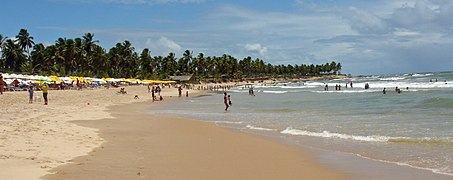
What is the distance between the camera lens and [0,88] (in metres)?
35.2

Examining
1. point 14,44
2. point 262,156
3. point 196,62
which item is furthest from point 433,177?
point 196,62

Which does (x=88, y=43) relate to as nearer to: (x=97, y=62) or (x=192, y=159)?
(x=97, y=62)

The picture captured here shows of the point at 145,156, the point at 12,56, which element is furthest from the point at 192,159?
the point at 12,56

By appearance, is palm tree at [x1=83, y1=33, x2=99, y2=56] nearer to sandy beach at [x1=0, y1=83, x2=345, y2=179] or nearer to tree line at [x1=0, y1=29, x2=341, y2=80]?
tree line at [x1=0, y1=29, x2=341, y2=80]

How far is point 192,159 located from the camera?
32.9 ft

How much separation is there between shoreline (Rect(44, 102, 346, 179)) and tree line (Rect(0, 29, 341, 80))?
5888cm

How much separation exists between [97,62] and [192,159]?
83852 millimetres

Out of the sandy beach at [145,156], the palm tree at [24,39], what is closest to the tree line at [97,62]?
the palm tree at [24,39]

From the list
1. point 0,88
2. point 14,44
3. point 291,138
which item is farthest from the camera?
point 14,44

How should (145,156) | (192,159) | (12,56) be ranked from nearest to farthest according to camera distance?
(192,159) < (145,156) < (12,56)

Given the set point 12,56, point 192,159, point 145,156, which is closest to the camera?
point 192,159

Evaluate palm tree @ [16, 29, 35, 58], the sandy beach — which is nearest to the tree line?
palm tree @ [16, 29, 35, 58]

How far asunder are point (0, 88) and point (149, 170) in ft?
103

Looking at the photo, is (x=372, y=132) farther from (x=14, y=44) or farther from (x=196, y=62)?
(x=196, y=62)
